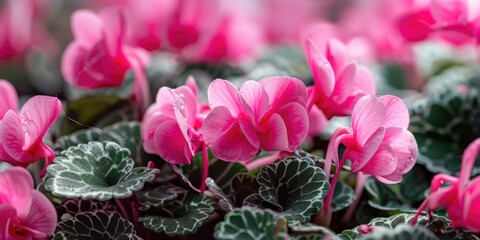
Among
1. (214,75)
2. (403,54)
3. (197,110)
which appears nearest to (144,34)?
(214,75)

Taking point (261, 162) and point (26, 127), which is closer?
point (26, 127)

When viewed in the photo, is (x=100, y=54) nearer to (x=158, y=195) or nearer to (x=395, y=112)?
(x=158, y=195)

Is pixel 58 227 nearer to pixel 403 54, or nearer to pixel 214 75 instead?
pixel 214 75

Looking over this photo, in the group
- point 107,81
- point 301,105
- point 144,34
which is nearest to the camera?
point 301,105

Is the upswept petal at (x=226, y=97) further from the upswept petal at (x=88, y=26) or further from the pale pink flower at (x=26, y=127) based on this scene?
the upswept petal at (x=88, y=26)

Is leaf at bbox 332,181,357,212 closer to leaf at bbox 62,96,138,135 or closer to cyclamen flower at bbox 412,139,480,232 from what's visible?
cyclamen flower at bbox 412,139,480,232

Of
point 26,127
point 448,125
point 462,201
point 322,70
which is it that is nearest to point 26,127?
point 26,127
